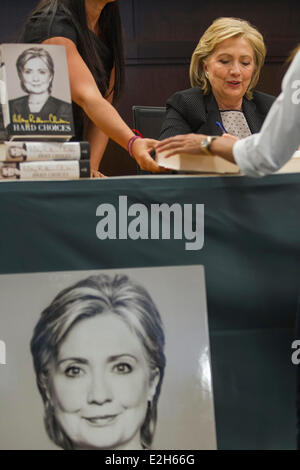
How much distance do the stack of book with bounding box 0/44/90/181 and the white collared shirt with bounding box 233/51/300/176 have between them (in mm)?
334

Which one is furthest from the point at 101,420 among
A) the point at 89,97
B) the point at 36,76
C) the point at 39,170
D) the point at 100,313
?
the point at 89,97

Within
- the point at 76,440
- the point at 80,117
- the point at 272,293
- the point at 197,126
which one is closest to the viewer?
the point at 76,440

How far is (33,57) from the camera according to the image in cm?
128

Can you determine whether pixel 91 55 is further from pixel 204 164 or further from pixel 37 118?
pixel 204 164

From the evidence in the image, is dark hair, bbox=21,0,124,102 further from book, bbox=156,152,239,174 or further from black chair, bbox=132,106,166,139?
black chair, bbox=132,106,166,139

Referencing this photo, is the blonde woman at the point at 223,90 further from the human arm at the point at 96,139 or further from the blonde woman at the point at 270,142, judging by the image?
the blonde woman at the point at 270,142

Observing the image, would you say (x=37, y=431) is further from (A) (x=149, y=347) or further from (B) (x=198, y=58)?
(B) (x=198, y=58)

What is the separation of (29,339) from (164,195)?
1.30ft

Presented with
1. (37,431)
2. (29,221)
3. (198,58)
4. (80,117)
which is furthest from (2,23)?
(37,431)

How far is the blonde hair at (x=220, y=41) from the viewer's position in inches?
81.6

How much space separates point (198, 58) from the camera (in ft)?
7.07

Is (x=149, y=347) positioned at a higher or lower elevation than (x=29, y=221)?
lower

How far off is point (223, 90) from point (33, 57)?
964mm

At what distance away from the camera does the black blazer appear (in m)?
2.07
